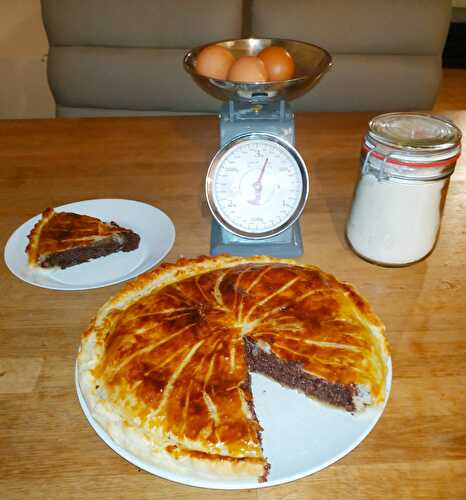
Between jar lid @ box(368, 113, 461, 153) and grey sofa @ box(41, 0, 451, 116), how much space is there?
69.1 inches

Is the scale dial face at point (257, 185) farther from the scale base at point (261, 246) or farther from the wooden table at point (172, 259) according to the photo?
the wooden table at point (172, 259)

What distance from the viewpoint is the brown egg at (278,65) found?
131cm

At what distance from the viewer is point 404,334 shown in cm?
112

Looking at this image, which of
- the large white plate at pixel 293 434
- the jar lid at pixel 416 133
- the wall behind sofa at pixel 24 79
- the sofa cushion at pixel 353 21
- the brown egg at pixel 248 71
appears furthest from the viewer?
the wall behind sofa at pixel 24 79

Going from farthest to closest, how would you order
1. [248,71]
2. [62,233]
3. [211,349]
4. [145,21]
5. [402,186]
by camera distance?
[145,21] → [62,233] → [248,71] → [402,186] → [211,349]

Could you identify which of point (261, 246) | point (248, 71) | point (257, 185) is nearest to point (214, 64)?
point (248, 71)

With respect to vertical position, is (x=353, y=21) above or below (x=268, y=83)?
below

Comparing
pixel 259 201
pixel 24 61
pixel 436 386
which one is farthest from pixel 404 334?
pixel 24 61

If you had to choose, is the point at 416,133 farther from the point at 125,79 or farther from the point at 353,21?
the point at 125,79

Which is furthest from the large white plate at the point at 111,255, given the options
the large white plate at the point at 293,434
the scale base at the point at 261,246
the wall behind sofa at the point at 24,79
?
the wall behind sofa at the point at 24,79

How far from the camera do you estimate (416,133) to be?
116 centimetres

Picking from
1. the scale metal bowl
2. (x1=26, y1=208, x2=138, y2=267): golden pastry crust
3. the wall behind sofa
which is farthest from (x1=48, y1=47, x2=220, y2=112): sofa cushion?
(x1=26, y1=208, x2=138, y2=267): golden pastry crust

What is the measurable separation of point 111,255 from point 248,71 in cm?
62

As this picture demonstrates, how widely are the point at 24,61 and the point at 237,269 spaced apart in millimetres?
3181
